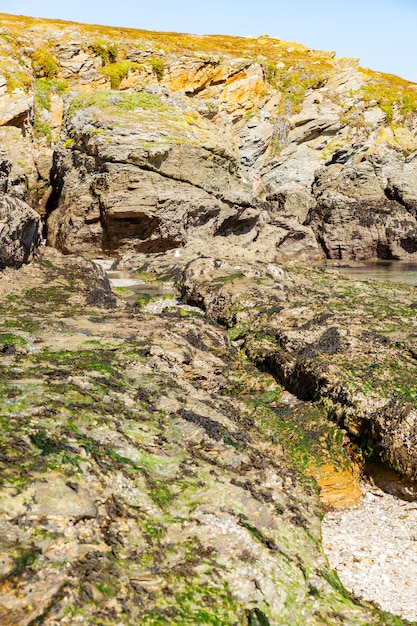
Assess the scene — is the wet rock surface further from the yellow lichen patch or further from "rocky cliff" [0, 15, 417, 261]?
"rocky cliff" [0, 15, 417, 261]

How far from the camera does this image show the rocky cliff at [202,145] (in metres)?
35.7

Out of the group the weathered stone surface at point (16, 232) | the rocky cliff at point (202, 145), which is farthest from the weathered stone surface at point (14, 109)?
the weathered stone surface at point (16, 232)

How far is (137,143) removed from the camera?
3622 cm

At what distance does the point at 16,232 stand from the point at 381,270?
2830cm

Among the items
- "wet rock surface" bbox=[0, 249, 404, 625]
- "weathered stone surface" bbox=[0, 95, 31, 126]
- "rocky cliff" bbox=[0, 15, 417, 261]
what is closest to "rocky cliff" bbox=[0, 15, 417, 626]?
"wet rock surface" bbox=[0, 249, 404, 625]

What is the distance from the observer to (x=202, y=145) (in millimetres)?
38875

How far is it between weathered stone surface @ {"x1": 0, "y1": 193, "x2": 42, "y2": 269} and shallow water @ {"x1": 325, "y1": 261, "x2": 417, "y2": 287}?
64.4ft

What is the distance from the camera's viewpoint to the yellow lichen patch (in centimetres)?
921

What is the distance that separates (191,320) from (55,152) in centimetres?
2946

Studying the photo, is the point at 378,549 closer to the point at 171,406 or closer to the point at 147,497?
the point at 147,497

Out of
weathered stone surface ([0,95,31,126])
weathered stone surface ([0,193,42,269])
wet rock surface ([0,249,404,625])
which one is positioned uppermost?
weathered stone surface ([0,95,31,126])

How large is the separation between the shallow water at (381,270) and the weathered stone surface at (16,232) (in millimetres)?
19620

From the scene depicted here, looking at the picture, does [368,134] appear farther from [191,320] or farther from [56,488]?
[56,488]

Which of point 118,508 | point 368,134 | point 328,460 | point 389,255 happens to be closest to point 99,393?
point 118,508
